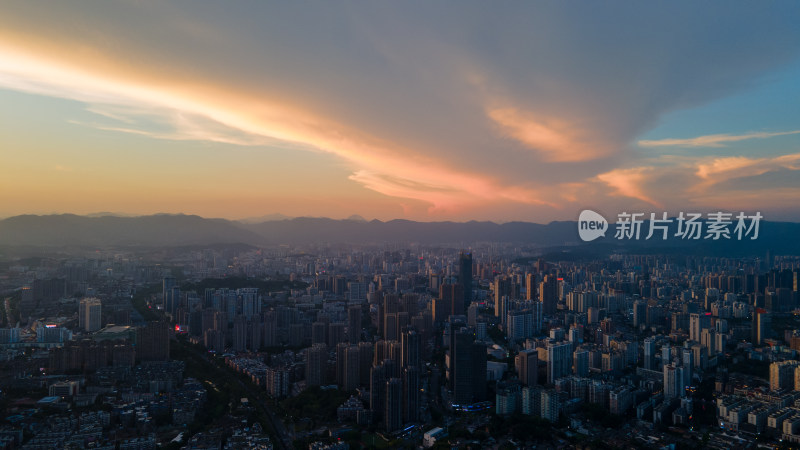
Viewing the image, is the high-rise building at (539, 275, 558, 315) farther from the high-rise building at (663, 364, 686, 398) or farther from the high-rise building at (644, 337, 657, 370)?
the high-rise building at (663, 364, 686, 398)

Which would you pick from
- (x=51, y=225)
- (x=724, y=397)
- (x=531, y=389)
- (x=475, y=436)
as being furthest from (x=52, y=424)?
(x=51, y=225)

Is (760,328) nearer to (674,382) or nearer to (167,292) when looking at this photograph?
(674,382)

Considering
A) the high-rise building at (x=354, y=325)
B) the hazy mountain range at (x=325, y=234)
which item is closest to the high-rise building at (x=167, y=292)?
the hazy mountain range at (x=325, y=234)

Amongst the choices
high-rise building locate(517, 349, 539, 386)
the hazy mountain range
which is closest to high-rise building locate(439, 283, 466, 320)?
high-rise building locate(517, 349, 539, 386)

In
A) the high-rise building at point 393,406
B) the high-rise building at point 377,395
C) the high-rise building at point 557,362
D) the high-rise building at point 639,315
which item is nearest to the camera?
the high-rise building at point 393,406

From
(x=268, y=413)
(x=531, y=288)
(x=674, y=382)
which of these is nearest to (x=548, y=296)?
(x=531, y=288)
